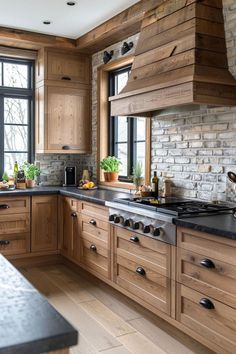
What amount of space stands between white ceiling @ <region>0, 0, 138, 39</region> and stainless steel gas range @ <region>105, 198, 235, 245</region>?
2.07 m

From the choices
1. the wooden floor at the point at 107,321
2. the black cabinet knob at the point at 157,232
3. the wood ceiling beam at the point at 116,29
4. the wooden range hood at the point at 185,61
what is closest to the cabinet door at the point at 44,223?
the wooden floor at the point at 107,321

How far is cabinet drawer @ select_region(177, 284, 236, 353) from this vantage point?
7.77 ft

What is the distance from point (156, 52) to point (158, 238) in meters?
1.67

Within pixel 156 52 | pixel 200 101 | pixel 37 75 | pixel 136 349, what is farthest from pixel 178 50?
pixel 37 75

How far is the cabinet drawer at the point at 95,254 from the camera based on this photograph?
3.88 m

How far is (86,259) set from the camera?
14.1ft

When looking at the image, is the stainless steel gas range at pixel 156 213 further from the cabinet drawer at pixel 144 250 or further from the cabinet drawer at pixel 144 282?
the cabinet drawer at pixel 144 282

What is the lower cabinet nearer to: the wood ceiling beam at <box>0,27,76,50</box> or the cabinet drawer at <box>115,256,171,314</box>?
the cabinet drawer at <box>115,256,171,314</box>

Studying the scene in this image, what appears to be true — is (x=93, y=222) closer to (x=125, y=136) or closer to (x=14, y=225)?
(x=14, y=225)

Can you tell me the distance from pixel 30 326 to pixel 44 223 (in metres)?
4.02

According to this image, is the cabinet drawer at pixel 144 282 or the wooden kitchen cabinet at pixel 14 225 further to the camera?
the wooden kitchen cabinet at pixel 14 225

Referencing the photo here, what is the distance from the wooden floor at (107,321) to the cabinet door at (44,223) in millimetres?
487

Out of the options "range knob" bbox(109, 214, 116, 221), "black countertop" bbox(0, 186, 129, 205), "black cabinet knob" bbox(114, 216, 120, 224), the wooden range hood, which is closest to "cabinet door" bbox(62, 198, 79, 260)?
"black countertop" bbox(0, 186, 129, 205)

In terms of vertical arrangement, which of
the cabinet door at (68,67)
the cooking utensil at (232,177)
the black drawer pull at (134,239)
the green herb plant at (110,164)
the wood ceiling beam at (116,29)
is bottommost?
the black drawer pull at (134,239)
